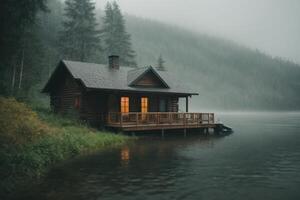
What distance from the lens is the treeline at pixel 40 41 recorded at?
22234 mm

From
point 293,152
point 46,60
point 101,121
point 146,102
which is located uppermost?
point 46,60

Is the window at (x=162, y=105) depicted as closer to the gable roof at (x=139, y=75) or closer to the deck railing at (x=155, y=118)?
the gable roof at (x=139, y=75)

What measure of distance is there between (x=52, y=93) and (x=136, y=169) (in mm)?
22461

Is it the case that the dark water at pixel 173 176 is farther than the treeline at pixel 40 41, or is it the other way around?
the treeline at pixel 40 41

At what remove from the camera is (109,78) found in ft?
97.5

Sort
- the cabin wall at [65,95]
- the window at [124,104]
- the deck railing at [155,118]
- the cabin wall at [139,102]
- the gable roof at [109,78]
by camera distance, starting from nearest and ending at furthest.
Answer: the deck railing at [155,118]
the gable roof at [109,78]
the cabin wall at [139,102]
the cabin wall at [65,95]
the window at [124,104]

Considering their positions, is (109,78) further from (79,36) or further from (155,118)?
(79,36)

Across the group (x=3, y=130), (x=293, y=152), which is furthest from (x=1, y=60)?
(x=293, y=152)

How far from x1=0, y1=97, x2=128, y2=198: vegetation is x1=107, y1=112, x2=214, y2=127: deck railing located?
3052 millimetres

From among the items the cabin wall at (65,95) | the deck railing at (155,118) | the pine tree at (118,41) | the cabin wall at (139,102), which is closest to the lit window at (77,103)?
the cabin wall at (65,95)

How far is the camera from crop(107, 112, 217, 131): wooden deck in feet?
88.4

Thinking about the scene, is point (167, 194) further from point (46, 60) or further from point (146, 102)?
point (46, 60)

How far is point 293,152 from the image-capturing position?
2178 centimetres

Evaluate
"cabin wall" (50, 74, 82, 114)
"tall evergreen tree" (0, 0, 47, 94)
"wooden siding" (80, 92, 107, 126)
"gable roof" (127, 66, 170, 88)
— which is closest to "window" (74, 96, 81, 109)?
"cabin wall" (50, 74, 82, 114)
